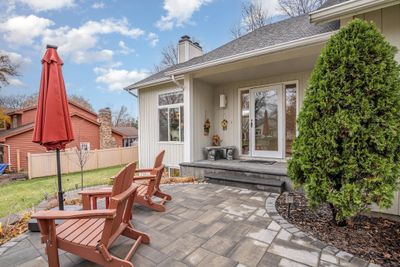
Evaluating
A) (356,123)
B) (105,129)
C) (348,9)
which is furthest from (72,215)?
(105,129)

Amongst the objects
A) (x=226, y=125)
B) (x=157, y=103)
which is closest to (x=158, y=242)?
(x=226, y=125)

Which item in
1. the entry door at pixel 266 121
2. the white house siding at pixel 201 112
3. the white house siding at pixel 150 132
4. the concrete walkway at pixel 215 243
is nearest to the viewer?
the concrete walkway at pixel 215 243

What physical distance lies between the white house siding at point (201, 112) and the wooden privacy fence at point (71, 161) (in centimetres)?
840

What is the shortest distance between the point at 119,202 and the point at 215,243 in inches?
49.4

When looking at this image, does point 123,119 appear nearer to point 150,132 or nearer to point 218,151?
point 150,132

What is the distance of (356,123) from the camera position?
8.14 feet

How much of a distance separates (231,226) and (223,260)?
2.54 ft

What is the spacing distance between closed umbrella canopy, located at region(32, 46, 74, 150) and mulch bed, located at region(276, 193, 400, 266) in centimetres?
337

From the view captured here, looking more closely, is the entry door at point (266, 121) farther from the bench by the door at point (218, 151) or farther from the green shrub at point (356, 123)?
the green shrub at point (356, 123)

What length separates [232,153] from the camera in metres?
6.60

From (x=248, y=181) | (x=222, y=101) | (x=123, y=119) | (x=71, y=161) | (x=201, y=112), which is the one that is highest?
(x=123, y=119)

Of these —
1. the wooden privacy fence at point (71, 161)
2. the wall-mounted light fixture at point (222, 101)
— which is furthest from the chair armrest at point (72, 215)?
the wooden privacy fence at point (71, 161)

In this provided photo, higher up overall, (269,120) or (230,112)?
(230,112)

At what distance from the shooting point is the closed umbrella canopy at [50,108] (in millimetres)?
2535
